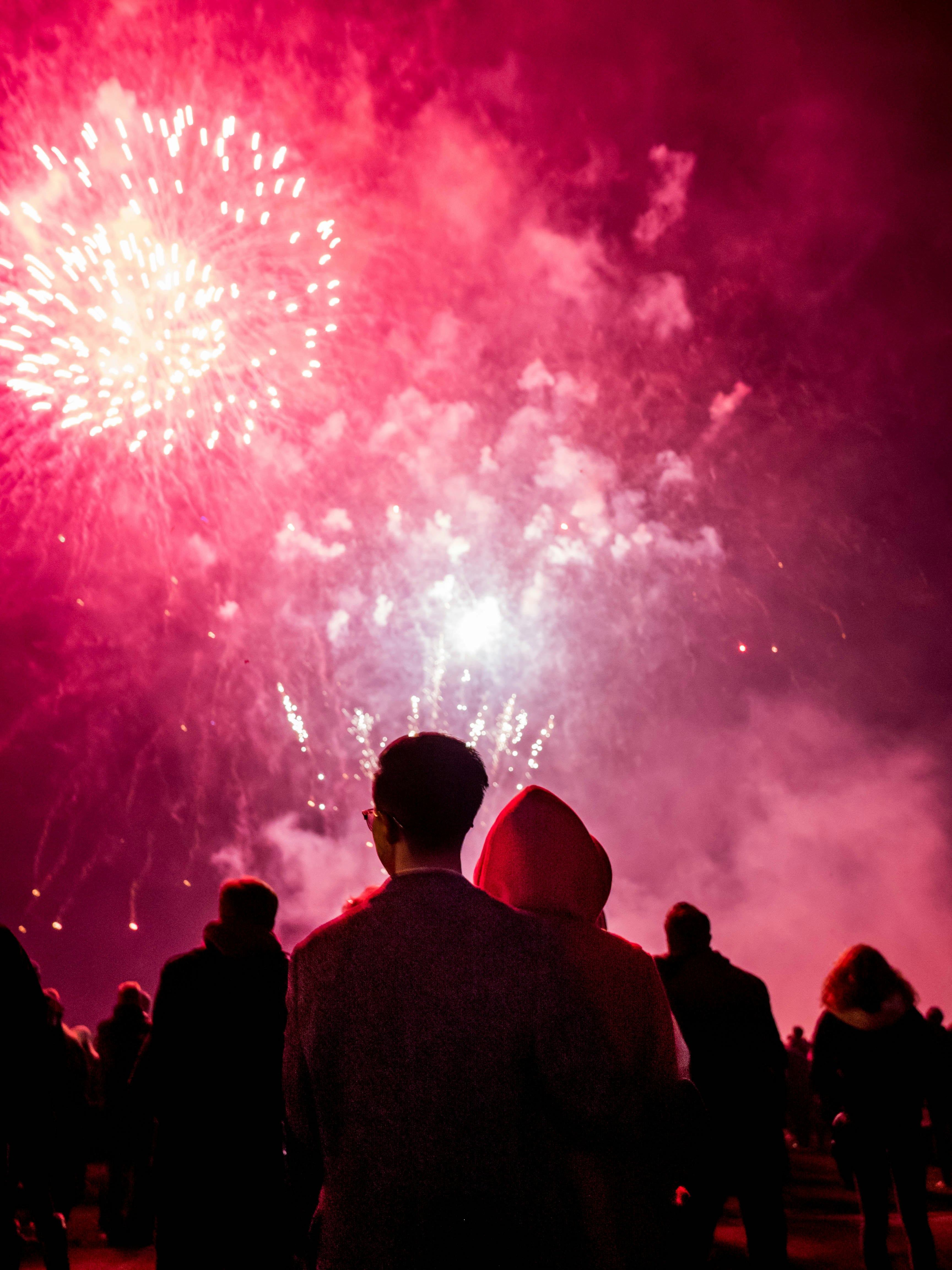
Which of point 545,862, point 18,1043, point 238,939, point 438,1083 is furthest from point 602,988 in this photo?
point 18,1043

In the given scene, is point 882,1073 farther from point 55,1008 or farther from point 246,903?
point 55,1008

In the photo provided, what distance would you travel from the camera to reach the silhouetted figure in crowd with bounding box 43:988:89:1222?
3648mm

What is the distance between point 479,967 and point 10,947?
2.64 metres

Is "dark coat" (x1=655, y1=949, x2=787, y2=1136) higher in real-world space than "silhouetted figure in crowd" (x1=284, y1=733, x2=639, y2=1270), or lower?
higher

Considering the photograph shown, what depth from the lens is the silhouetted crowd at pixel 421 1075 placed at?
5.48 ft

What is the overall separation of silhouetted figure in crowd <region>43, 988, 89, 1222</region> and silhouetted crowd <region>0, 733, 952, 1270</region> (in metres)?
0.05

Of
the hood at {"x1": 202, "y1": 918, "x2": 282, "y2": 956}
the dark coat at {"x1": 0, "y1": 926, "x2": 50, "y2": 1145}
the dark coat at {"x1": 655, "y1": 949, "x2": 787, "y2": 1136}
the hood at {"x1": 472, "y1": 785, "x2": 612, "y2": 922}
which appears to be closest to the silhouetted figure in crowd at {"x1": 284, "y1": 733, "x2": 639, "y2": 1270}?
the hood at {"x1": 472, "y1": 785, "x2": 612, "y2": 922}

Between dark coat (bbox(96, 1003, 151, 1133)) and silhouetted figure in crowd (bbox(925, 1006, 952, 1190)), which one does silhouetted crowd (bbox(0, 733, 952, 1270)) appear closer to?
silhouetted figure in crowd (bbox(925, 1006, 952, 1190))

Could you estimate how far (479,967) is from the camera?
176 cm

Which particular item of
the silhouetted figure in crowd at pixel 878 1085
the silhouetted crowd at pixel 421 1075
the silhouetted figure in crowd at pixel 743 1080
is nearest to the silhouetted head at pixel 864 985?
the silhouetted figure in crowd at pixel 878 1085

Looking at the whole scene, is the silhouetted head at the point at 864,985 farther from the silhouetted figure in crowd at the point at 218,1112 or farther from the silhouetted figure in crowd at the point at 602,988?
the silhouetted figure in crowd at the point at 218,1112

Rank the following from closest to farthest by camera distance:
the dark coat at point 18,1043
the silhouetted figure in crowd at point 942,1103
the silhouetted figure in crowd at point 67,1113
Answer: the dark coat at point 18,1043 → the silhouetted figure in crowd at point 67,1113 → the silhouetted figure in crowd at point 942,1103

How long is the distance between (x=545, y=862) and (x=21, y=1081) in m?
2.41

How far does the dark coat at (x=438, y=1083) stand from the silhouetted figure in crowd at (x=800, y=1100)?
1572cm
